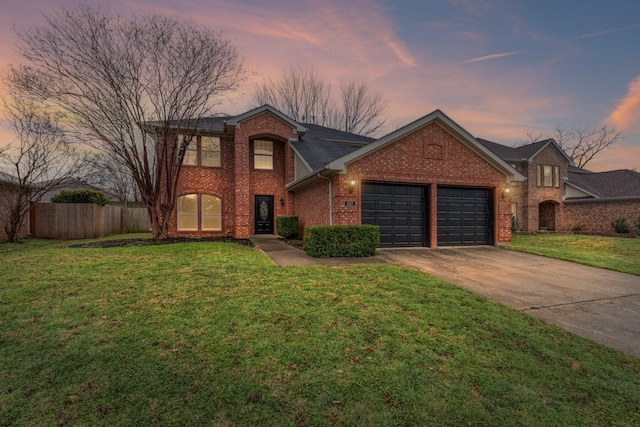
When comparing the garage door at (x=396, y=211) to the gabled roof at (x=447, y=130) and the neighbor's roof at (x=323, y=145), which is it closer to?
the gabled roof at (x=447, y=130)

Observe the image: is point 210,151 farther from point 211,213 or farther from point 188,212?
point 188,212

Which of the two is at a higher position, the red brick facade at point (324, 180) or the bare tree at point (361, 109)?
the bare tree at point (361, 109)

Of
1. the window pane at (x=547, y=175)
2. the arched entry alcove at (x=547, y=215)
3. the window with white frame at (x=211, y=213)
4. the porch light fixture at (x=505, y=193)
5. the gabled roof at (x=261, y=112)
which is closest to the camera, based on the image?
the porch light fixture at (x=505, y=193)

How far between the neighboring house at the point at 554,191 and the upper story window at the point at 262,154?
15.0 meters

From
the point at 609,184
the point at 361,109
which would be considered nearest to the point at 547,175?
the point at 609,184

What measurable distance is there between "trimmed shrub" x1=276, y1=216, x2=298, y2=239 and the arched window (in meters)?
3.74

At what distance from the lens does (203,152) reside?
14.6 meters

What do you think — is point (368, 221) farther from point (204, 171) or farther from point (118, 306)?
point (204, 171)

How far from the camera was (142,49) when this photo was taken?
1071cm

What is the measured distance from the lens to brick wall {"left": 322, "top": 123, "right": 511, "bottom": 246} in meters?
9.32

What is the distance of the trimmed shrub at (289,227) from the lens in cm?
1347

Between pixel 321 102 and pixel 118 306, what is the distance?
1114 inches

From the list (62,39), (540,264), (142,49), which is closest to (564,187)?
(540,264)

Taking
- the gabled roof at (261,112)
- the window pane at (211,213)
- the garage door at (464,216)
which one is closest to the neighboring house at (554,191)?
the garage door at (464,216)
